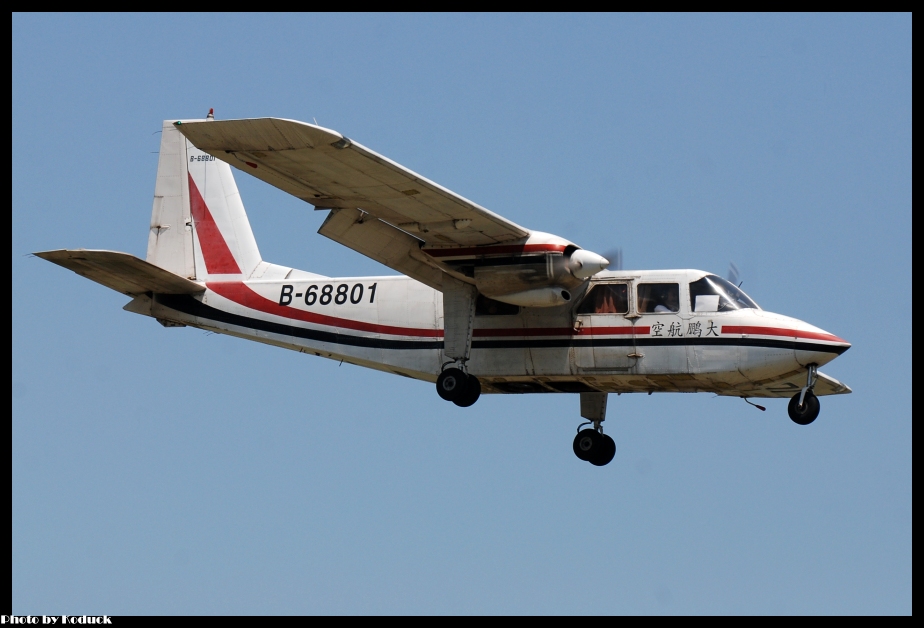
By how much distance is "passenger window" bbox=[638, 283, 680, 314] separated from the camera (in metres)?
27.7

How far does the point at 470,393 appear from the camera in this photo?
27875 millimetres

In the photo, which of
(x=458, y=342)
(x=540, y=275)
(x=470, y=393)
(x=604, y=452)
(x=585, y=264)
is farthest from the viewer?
(x=604, y=452)

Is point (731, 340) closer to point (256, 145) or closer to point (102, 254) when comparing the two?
point (256, 145)

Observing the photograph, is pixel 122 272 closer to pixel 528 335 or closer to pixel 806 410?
pixel 528 335

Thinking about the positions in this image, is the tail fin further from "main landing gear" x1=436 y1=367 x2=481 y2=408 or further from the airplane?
"main landing gear" x1=436 y1=367 x2=481 y2=408

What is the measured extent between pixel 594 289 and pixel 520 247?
5.77 ft

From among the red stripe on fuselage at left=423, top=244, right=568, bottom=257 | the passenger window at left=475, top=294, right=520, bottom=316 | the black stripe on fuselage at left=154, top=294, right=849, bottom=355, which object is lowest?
the black stripe on fuselage at left=154, top=294, right=849, bottom=355

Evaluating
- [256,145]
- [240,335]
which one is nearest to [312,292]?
[240,335]

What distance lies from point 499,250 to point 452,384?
2631 millimetres

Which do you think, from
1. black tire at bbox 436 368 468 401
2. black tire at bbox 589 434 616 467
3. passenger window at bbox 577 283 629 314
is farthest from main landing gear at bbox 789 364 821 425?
black tire at bbox 436 368 468 401

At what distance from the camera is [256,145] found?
2392 cm

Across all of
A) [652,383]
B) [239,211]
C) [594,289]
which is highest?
[239,211]

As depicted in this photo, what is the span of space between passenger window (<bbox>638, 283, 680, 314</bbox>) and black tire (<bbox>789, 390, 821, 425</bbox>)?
2.83 meters

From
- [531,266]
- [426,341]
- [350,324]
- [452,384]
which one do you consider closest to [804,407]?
[531,266]
